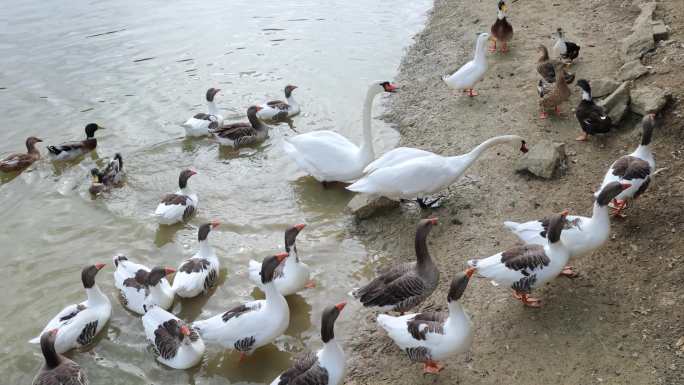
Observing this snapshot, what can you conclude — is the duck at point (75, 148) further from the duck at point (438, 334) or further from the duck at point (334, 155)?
the duck at point (438, 334)

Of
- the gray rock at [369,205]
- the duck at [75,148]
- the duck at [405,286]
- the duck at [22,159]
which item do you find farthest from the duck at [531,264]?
the duck at [22,159]

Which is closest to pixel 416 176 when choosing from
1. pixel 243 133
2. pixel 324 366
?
pixel 324 366

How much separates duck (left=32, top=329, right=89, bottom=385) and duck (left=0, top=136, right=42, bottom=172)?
5014 millimetres

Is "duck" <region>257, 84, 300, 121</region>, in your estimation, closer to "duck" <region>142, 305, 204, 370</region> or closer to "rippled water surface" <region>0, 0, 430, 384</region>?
"rippled water surface" <region>0, 0, 430, 384</region>

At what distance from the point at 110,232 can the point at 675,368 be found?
675 centimetres

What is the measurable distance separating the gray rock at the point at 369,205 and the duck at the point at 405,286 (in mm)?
1688

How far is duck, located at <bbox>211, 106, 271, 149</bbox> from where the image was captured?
9562 mm

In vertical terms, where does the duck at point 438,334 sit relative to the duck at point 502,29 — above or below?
below

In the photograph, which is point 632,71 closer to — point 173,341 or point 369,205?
point 369,205

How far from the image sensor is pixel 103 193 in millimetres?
8547

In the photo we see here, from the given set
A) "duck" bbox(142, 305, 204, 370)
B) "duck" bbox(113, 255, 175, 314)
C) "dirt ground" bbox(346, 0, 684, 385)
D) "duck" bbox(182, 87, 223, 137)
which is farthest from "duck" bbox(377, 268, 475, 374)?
"duck" bbox(182, 87, 223, 137)

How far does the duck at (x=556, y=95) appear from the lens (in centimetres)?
840

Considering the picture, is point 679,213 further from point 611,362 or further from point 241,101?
point 241,101

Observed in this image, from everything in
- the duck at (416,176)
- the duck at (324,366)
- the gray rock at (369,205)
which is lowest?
the gray rock at (369,205)
